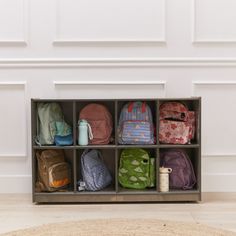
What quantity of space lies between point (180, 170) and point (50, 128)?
82 cm

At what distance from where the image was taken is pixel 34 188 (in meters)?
2.46

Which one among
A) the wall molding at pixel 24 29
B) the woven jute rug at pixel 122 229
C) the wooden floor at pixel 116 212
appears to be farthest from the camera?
the wall molding at pixel 24 29

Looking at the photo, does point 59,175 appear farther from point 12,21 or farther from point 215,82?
point 215,82

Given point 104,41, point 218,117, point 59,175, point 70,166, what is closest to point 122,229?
point 59,175

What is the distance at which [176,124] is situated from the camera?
2502 mm

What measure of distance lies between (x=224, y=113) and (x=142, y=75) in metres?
0.57

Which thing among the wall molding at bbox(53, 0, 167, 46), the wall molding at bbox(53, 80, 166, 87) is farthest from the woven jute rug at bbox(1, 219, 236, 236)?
the wall molding at bbox(53, 0, 167, 46)

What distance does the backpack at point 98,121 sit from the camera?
2.51 meters

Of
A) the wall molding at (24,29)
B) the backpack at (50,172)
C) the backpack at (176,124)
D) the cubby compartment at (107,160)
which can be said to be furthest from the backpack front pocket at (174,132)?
the wall molding at (24,29)

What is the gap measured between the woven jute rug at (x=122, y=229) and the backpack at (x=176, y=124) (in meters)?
0.60

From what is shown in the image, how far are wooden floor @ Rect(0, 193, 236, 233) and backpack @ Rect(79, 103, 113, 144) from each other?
39 centimetres

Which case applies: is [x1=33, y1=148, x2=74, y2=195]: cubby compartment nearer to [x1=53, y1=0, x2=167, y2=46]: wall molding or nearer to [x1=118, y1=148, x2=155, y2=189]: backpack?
[x1=118, y1=148, x2=155, y2=189]: backpack

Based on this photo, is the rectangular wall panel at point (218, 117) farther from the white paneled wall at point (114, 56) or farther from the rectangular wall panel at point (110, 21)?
the rectangular wall panel at point (110, 21)

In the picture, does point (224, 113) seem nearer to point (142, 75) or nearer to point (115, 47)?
point (142, 75)
